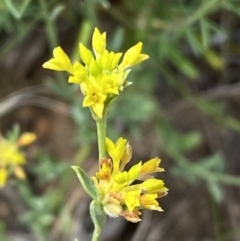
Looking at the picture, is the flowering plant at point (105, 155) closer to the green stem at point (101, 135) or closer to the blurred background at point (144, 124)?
the green stem at point (101, 135)

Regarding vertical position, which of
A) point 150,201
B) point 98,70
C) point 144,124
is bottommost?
point 144,124

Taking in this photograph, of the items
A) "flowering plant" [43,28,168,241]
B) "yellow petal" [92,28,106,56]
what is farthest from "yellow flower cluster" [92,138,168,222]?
"yellow petal" [92,28,106,56]

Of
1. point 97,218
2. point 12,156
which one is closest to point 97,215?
point 97,218

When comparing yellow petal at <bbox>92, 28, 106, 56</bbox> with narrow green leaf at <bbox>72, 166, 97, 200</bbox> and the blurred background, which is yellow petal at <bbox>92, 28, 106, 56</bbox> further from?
the blurred background

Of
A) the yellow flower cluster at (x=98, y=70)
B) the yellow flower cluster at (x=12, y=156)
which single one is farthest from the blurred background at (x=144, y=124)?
the yellow flower cluster at (x=98, y=70)

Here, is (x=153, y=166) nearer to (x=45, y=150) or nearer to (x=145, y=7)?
(x=145, y=7)

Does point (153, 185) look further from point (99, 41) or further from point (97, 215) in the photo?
point (99, 41)

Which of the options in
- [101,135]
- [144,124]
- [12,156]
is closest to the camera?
[101,135]

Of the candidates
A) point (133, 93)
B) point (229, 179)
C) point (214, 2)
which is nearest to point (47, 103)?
point (133, 93)
